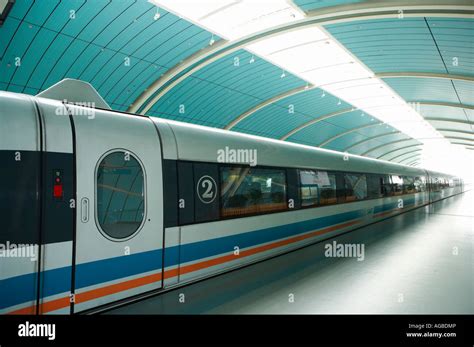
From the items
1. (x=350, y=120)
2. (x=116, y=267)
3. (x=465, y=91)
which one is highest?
(x=350, y=120)

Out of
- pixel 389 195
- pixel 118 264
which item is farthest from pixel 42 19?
pixel 389 195

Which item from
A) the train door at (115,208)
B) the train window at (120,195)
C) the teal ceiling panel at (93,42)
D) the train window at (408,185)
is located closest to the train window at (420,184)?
the train window at (408,185)

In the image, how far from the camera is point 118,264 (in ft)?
14.0

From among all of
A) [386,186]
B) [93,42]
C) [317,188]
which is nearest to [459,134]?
[386,186]

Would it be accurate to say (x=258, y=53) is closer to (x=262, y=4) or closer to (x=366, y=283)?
(x=262, y=4)

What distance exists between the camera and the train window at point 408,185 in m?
17.0

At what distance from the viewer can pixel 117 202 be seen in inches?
170

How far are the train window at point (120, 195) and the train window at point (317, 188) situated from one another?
4595 millimetres

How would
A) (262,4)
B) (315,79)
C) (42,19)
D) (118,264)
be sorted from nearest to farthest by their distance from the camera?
1. (118,264)
2. (42,19)
3. (262,4)
4. (315,79)

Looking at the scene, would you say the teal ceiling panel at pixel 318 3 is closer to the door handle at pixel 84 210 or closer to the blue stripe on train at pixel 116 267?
the blue stripe on train at pixel 116 267

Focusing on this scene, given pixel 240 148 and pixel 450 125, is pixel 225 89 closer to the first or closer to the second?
pixel 240 148

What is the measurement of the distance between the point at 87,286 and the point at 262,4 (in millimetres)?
11107

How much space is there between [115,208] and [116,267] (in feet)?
2.52

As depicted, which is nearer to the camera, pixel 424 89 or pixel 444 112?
pixel 424 89
